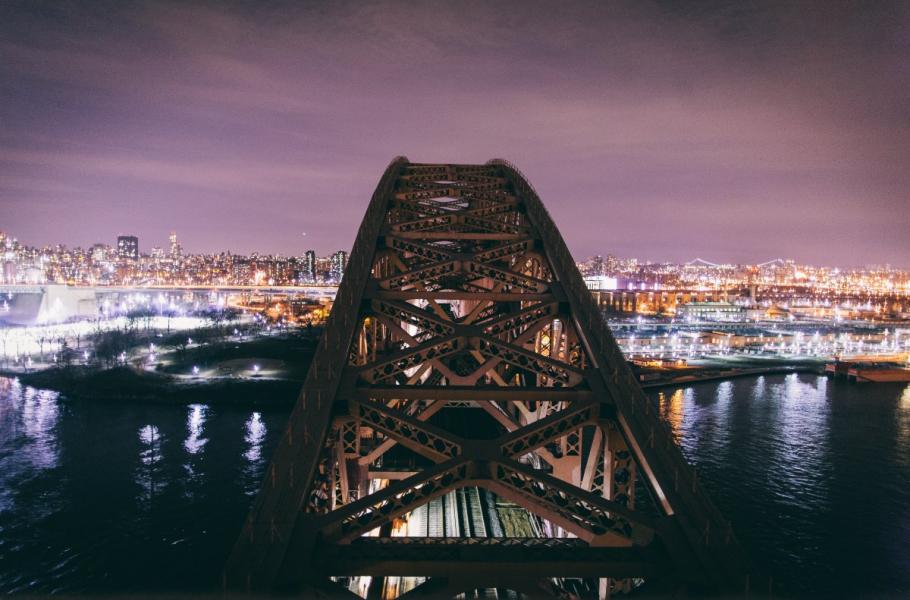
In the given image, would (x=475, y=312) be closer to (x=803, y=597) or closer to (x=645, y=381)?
(x=803, y=597)

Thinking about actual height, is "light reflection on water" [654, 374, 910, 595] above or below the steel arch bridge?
below

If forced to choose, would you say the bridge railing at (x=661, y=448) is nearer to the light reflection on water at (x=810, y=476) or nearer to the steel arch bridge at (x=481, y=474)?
the steel arch bridge at (x=481, y=474)

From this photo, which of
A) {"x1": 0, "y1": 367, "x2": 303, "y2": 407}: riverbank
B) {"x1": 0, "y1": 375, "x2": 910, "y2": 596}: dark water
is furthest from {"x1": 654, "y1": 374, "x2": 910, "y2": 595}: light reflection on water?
{"x1": 0, "y1": 367, "x2": 303, "y2": 407}: riverbank

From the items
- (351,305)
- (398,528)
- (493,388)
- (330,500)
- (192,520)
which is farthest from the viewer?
(192,520)

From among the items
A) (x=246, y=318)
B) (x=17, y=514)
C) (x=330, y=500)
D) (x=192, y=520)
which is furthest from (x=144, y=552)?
(x=246, y=318)

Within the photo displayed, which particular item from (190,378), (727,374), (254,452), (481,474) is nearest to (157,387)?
(190,378)

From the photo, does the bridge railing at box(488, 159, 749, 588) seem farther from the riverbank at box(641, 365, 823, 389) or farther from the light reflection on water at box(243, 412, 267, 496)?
the riverbank at box(641, 365, 823, 389)
